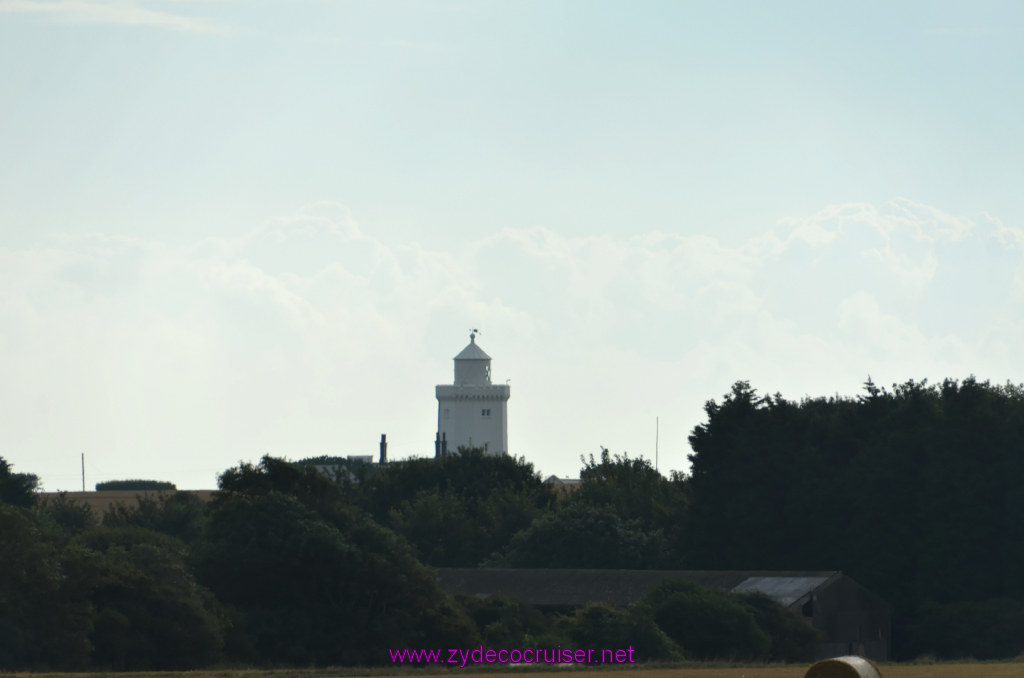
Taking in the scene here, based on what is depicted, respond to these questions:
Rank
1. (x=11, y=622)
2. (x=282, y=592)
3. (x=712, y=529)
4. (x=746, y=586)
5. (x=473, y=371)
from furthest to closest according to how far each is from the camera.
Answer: (x=473, y=371) < (x=712, y=529) < (x=746, y=586) < (x=282, y=592) < (x=11, y=622)

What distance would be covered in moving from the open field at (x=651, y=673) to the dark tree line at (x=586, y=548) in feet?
29.6

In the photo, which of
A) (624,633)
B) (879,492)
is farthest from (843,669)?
(879,492)

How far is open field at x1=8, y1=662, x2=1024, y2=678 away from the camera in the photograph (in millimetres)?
41094

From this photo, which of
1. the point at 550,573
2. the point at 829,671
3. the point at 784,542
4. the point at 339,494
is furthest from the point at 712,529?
the point at 829,671

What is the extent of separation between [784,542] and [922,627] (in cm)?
1002

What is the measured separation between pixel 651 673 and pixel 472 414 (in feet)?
386

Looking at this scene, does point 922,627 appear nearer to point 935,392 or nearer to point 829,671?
point 935,392

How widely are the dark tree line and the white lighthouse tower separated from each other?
50.8 m

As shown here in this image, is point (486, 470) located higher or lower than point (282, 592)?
higher

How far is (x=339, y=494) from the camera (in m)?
63.2

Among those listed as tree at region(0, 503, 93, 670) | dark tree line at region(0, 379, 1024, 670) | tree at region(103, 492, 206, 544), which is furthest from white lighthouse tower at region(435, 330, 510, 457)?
tree at region(0, 503, 93, 670)

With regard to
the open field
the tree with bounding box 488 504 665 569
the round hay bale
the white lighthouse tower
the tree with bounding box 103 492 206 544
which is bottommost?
the open field

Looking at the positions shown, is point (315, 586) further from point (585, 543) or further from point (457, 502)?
point (457, 502)

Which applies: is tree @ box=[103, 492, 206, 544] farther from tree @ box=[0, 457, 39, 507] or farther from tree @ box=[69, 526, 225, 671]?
tree @ box=[69, 526, 225, 671]
